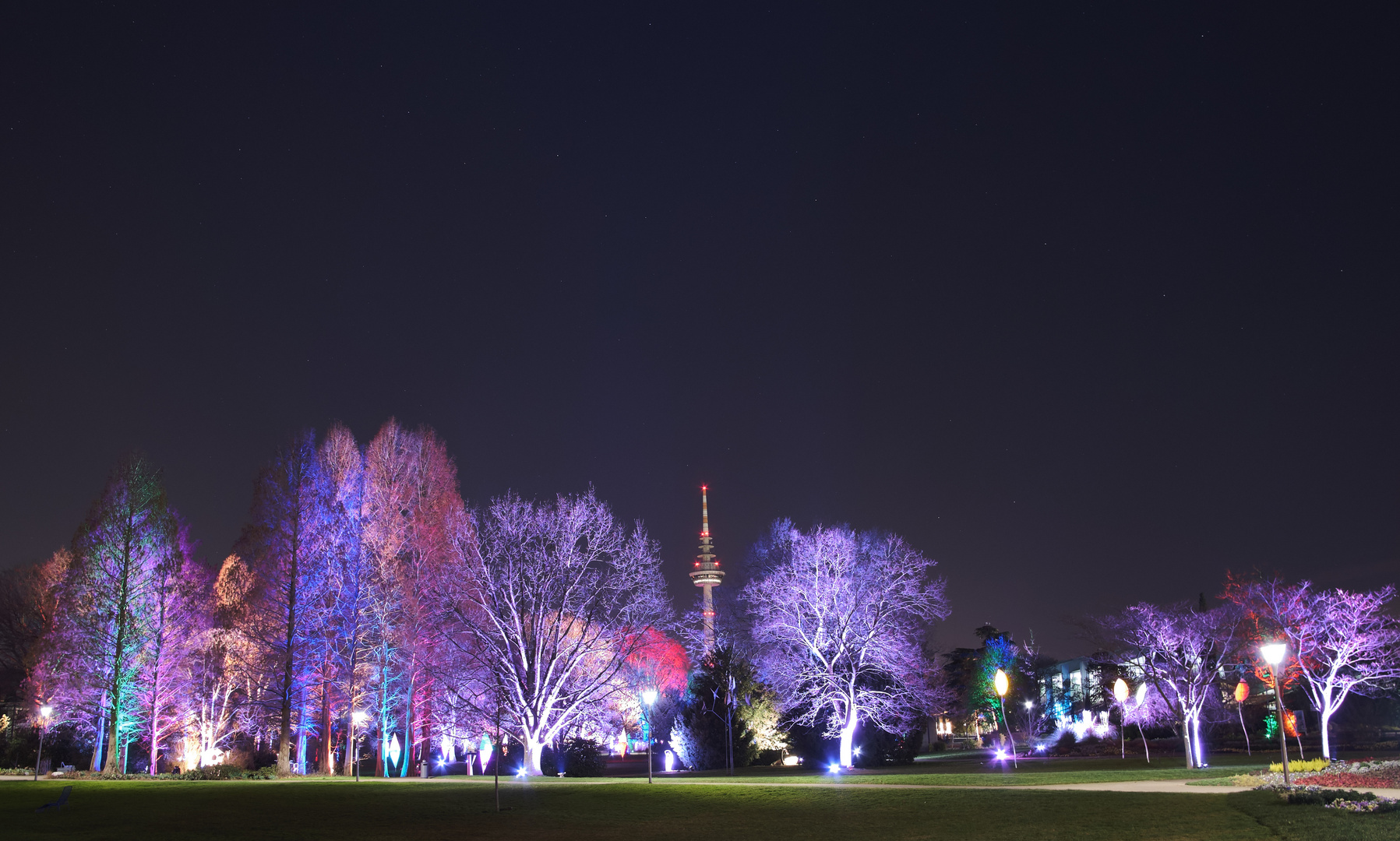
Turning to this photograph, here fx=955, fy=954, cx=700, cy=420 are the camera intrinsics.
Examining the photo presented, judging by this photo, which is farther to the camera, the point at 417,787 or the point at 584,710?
the point at 584,710

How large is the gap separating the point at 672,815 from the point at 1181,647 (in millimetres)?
32593

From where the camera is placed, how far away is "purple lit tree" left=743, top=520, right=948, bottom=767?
41094mm

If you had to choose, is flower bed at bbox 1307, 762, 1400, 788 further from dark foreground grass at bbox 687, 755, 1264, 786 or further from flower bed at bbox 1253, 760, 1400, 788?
dark foreground grass at bbox 687, 755, 1264, 786

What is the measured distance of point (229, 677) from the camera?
137 feet

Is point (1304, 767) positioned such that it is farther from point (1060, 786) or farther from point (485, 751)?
point (485, 751)

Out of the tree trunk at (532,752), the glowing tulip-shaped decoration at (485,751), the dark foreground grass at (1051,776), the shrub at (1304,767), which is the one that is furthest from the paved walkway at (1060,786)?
the glowing tulip-shaped decoration at (485,751)

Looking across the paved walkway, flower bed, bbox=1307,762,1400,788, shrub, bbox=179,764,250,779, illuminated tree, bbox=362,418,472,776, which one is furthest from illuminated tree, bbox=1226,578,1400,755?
shrub, bbox=179,764,250,779

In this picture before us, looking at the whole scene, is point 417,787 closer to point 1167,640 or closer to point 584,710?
point 584,710

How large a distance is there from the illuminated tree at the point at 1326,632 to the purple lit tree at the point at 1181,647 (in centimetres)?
184

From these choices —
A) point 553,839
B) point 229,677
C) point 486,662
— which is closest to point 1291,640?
point 486,662

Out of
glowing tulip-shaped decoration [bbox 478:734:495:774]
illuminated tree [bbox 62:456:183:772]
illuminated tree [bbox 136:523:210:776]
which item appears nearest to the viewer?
illuminated tree [bbox 62:456:183:772]

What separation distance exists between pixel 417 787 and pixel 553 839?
1380cm

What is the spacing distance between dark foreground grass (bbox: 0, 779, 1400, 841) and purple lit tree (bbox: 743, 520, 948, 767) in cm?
1395

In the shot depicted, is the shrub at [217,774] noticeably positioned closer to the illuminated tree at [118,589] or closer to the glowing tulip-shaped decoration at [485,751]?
the illuminated tree at [118,589]
